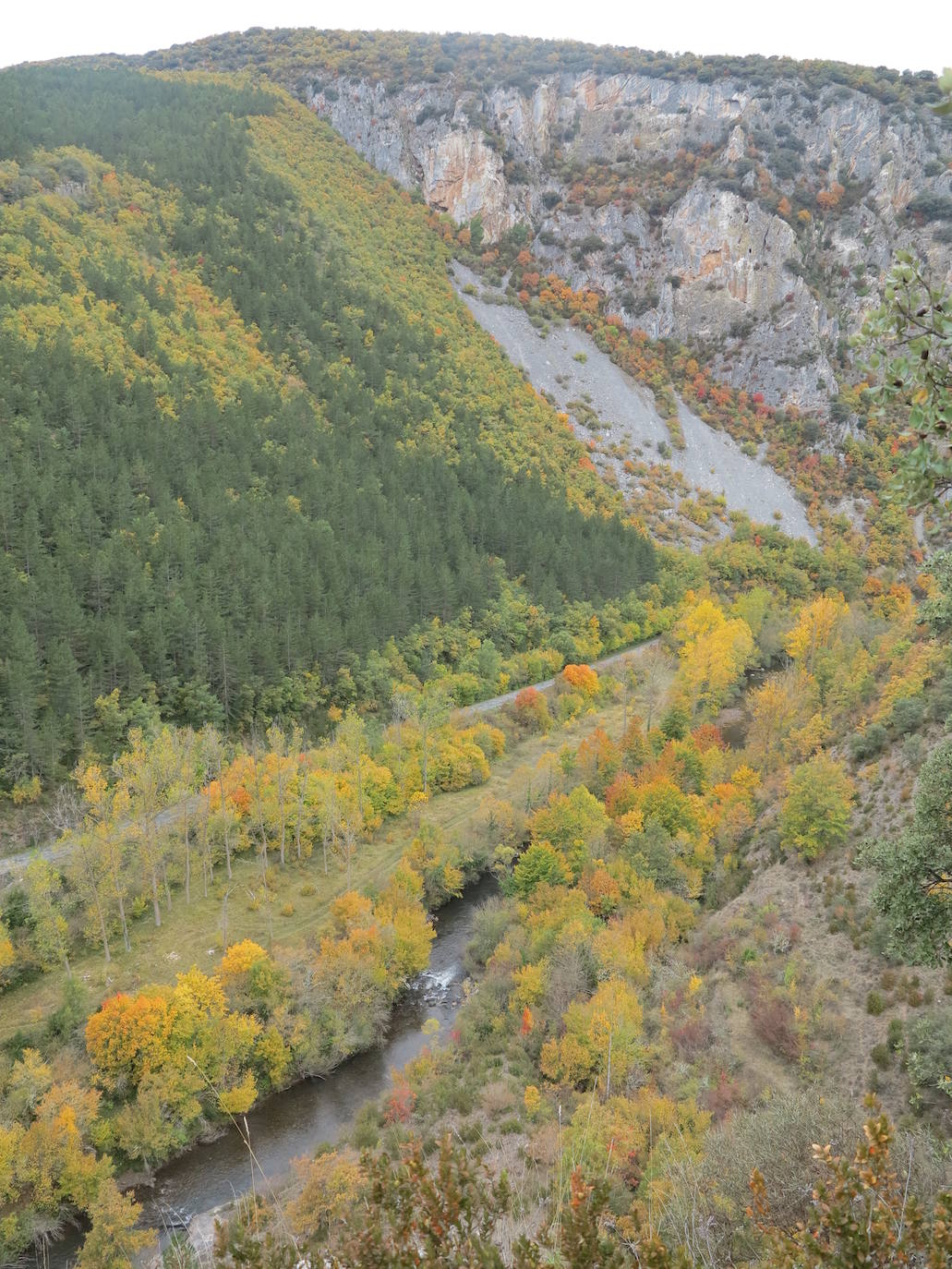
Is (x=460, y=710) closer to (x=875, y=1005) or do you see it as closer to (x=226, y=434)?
(x=226, y=434)

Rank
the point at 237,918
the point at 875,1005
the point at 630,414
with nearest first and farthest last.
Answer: the point at 875,1005 → the point at 237,918 → the point at 630,414

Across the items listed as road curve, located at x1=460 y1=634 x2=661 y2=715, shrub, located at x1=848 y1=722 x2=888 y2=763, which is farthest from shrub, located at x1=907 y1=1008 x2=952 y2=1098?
road curve, located at x1=460 y1=634 x2=661 y2=715

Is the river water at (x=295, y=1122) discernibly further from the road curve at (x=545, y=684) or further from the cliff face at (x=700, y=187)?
the cliff face at (x=700, y=187)

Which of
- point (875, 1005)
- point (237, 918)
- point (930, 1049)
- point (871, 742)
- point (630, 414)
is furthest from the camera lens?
point (630, 414)

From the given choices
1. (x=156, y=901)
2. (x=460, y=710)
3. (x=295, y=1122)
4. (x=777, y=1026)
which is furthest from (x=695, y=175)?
(x=295, y=1122)

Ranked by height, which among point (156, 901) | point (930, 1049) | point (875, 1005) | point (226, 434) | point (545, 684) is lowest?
point (545, 684)

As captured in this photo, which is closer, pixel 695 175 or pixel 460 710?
pixel 460 710

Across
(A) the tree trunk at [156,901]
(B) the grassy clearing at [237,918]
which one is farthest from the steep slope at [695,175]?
(A) the tree trunk at [156,901]
